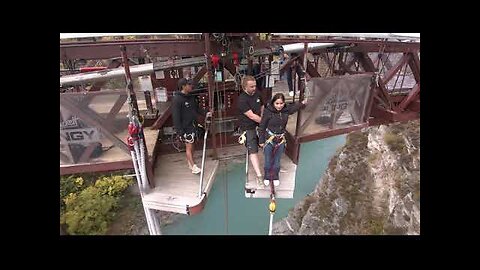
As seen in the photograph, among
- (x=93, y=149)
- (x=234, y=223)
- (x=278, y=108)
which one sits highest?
(x=278, y=108)

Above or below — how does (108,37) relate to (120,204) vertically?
above

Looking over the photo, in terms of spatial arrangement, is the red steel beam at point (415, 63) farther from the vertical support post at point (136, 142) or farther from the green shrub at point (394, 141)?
the green shrub at point (394, 141)

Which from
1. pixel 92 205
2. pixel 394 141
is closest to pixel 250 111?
pixel 92 205

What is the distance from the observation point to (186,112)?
15.7 feet

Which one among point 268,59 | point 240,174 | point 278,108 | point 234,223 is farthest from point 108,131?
point 234,223

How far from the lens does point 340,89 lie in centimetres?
514

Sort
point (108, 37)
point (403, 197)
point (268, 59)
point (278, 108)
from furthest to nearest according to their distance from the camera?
1. point (403, 197)
2. point (268, 59)
3. point (108, 37)
4. point (278, 108)

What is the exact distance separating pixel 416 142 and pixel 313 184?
21.0 feet

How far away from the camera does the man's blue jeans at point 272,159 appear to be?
4633 millimetres

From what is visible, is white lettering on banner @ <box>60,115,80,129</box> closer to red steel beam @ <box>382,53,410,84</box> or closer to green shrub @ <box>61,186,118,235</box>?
red steel beam @ <box>382,53,410,84</box>

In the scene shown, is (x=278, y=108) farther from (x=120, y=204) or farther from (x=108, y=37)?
(x=120, y=204)

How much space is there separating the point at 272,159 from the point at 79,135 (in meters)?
2.79

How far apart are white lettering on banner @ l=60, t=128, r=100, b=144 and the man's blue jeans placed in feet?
8.07

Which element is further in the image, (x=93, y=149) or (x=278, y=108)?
(x=93, y=149)
